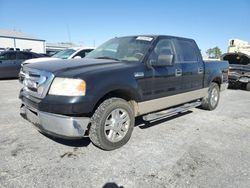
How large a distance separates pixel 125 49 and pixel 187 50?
1.65m

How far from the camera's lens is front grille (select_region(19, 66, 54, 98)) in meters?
3.42

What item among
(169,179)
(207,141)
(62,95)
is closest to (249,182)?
(169,179)

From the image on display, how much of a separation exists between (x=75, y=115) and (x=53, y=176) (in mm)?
827

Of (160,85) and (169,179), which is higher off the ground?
(160,85)

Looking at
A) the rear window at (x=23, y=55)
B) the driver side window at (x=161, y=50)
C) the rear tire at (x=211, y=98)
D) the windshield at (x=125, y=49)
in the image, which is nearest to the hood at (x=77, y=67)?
the windshield at (x=125, y=49)

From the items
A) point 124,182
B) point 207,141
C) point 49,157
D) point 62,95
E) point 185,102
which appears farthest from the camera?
point 185,102

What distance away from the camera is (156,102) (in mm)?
4539

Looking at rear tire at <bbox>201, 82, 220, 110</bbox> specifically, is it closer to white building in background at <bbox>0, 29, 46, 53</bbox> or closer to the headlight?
the headlight

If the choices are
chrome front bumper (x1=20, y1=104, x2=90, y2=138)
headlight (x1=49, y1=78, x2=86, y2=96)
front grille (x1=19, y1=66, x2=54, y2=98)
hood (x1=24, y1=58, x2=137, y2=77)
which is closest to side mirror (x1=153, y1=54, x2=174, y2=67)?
hood (x1=24, y1=58, x2=137, y2=77)

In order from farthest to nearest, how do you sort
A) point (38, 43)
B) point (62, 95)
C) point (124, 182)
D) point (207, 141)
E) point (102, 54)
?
point (38, 43) < point (102, 54) < point (207, 141) < point (62, 95) < point (124, 182)

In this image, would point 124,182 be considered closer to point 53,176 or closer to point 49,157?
point 53,176

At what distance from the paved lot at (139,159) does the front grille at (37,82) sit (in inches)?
35.4

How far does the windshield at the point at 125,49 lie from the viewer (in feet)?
14.6

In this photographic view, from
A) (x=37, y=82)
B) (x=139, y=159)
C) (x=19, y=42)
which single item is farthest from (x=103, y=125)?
(x=19, y=42)
